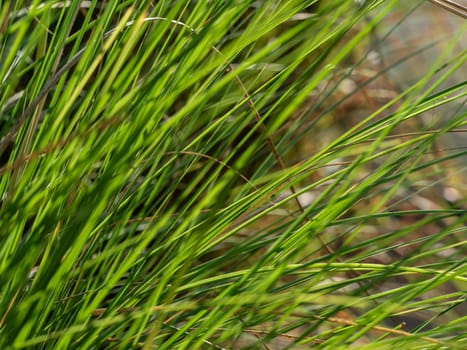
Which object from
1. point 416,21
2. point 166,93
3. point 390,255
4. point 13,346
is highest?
point 416,21

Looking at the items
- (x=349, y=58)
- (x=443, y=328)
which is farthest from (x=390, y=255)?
(x=443, y=328)

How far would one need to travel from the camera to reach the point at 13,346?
1.70ft

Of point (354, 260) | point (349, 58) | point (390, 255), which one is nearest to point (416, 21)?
point (349, 58)

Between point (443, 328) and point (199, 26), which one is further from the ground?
point (199, 26)

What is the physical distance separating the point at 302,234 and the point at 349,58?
1008mm

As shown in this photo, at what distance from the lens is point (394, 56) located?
5.96 feet

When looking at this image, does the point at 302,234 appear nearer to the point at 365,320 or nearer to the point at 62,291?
the point at 365,320

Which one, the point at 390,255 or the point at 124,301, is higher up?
the point at 390,255

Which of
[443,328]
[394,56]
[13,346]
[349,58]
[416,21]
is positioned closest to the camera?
[13,346]

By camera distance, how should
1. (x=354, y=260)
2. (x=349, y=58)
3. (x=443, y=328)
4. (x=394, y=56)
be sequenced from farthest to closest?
(x=394, y=56)
(x=349, y=58)
(x=354, y=260)
(x=443, y=328)

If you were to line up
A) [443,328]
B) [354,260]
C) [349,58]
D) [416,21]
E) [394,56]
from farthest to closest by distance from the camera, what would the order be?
[416,21] < [394,56] < [349,58] < [354,260] < [443,328]

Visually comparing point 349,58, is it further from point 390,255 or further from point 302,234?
point 302,234

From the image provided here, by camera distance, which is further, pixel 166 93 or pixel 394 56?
pixel 394 56

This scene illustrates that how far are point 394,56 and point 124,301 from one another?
1.28 m
